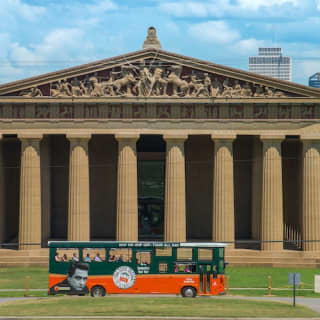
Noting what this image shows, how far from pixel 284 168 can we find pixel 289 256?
33.0ft

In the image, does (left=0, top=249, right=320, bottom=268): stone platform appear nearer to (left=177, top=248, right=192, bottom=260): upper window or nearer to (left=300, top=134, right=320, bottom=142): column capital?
(left=300, top=134, right=320, bottom=142): column capital

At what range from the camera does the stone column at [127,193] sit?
6731 cm

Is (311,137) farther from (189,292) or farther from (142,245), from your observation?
(189,292)

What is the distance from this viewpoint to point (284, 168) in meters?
73.9

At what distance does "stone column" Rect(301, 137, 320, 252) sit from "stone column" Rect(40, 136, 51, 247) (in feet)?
75.0

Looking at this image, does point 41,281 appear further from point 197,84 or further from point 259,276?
point 197,84

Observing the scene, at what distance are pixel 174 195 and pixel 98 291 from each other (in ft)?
64.4

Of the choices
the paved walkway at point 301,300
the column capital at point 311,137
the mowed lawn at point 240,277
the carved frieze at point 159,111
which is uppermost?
the carved frieze at point 159,111

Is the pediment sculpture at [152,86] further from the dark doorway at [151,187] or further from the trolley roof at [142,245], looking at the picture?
the trolley roof at [142,245]

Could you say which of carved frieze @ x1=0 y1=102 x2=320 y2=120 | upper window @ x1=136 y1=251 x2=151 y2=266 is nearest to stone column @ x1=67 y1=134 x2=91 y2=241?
carved frieze @ x1=0 y1=102 x2=320 y2=120

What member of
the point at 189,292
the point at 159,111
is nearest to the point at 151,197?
the point at 159,111

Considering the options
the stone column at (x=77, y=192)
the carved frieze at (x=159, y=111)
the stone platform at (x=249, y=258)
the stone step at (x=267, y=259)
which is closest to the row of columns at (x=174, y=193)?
the stone column at (x=77, y=192)

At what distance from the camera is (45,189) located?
7150 cm

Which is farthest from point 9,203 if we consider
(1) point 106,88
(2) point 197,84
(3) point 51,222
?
(2) point 197,84
